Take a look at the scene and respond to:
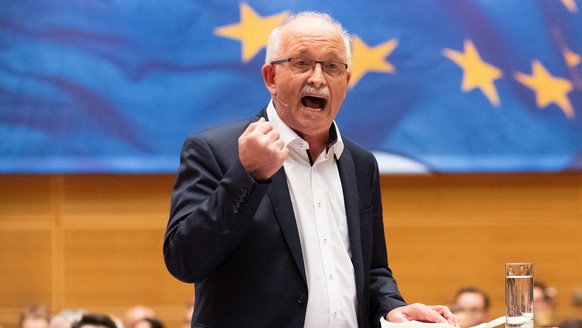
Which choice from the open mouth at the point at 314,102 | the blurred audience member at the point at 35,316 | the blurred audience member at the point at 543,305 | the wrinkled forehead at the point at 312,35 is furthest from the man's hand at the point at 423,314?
the blurred audience member at the point at 35,316

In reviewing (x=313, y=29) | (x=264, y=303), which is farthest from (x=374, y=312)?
(x=313, y=29)

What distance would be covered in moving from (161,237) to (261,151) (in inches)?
161

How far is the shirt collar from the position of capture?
226 centimetres

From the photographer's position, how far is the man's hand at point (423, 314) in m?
2.01

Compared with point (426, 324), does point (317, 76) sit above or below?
above

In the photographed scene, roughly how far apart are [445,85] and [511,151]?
1.93 feet

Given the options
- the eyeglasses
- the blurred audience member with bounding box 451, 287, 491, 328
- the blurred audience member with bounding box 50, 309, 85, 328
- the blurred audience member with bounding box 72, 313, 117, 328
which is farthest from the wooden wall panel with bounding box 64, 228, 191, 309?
the eyeglasses

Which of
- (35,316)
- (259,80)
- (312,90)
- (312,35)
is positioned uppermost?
(259,80)

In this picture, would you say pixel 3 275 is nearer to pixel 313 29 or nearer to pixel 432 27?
pixel 432 27

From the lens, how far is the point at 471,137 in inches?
229

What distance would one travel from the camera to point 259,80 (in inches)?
227

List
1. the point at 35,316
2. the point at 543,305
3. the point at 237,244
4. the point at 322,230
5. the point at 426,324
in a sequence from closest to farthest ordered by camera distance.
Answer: the point at 426,324 < the point at 237,244 < the point at 322,230 < the point at 543,305 < the point at 35,316

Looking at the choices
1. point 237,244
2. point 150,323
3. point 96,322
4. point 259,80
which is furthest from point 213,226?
point 259,80

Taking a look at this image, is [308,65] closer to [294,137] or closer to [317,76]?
[317,76]
